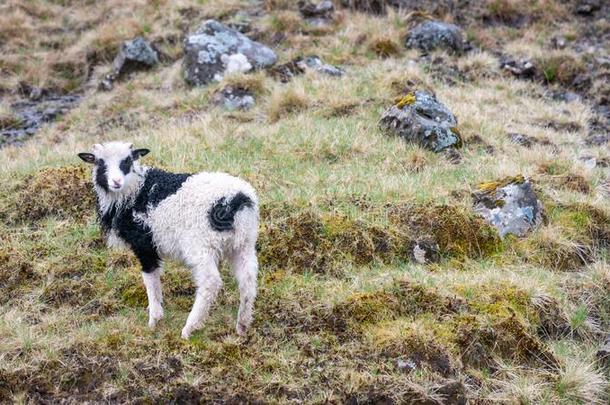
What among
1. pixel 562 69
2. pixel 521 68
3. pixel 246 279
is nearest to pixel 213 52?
pixel 521 68

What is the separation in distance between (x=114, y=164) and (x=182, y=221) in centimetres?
87

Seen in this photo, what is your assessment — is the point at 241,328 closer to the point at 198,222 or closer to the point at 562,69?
the point at 198,222

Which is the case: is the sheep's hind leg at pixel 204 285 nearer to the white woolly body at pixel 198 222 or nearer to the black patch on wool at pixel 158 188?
the white woolly body at pixel 198 222

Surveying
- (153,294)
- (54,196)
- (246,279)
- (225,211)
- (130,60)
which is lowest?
(130,60)

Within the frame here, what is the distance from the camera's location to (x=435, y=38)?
15.1 metres

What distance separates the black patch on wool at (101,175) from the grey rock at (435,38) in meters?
9.70

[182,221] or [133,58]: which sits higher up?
[182,221]

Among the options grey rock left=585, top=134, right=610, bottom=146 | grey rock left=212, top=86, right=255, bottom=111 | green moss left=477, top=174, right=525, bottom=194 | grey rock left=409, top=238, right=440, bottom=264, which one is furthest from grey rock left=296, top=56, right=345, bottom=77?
grey rock left=409, top=238, right=440, bottom=264

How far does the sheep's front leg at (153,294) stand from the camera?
675cm

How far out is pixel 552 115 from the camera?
1262cm

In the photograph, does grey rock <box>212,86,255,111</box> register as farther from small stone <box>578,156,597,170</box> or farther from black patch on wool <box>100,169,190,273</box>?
black patch on wool <box>100,169,190,273</box>

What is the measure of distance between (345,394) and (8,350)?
295cm

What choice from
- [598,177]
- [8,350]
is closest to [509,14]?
[598,177]

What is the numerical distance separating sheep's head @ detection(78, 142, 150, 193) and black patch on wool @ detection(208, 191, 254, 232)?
0.94 meters
